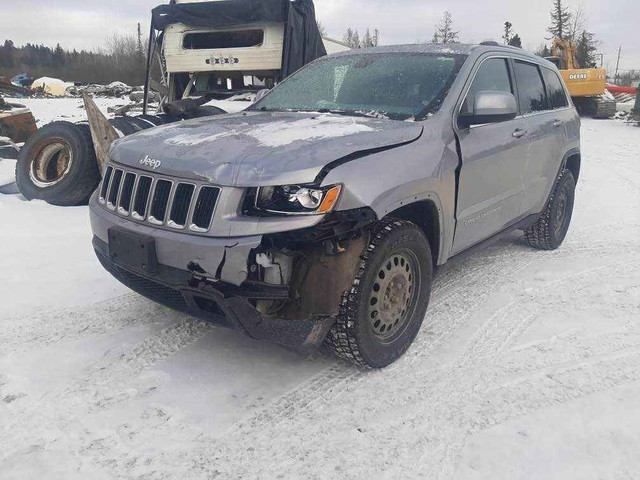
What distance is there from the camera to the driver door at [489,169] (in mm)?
3604

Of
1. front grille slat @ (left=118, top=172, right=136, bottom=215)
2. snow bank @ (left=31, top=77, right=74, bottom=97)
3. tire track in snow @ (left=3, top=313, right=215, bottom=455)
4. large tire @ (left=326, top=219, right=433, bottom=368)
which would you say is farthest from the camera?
snow bank @ (left=31, top=77, right=74, bottom=97)

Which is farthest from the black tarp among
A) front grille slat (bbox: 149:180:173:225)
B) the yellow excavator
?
the yellow excavator

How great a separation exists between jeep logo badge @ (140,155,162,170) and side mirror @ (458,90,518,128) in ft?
6.09

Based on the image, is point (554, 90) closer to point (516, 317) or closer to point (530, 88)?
point (530, 88)

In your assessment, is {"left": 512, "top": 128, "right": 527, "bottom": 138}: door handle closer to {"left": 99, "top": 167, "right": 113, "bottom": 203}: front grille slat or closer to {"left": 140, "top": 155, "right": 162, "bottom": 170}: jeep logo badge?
{"left": 140, "top": 155, "right": 162, "bottom": 170}: jeep logo badge

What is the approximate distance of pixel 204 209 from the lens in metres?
2.64

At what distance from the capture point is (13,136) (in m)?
10.7

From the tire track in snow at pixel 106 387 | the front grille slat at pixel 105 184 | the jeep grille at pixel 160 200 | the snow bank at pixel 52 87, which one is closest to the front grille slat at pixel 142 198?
the jeep grille at pixel 160 200

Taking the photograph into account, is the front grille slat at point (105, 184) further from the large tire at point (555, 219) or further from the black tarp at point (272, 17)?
the black tarp at point (272, 17)

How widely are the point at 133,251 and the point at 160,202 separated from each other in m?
0.29

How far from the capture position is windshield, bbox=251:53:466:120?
11.8ft

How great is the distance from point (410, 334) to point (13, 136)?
1013 centimetres

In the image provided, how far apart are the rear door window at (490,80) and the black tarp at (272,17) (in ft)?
17.8

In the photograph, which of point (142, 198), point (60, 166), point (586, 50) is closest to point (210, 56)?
point (60, 166)
